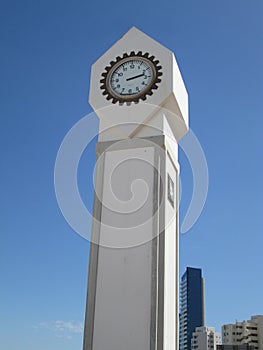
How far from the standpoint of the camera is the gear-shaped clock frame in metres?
13.7

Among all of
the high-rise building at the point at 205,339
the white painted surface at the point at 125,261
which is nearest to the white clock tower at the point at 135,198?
the white painted surface at the point at 125,261

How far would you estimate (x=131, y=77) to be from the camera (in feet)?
46.5

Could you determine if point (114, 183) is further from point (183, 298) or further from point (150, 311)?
point (183, 298)

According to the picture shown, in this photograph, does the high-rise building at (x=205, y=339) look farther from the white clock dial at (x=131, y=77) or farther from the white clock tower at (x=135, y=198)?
the white clock dial at (x=131, y=77)

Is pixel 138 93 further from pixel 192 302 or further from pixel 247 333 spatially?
pixel 192 302

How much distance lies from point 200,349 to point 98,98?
48.4 m

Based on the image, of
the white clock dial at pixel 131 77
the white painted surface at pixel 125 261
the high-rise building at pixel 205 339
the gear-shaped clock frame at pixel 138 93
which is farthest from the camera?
the high-rise building at pixel 205 339

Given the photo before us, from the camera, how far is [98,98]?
46.6 feet

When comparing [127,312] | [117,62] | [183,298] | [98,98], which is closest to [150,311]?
[127,312]

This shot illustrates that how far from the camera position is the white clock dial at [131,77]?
547 inches

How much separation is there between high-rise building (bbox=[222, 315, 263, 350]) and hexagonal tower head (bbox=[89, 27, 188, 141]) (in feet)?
130

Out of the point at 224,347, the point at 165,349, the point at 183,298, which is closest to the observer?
the point at 165,349

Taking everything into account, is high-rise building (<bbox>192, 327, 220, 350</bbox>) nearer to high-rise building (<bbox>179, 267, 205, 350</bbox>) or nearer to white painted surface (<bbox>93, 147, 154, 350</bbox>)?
white painted surface (<bbox>93, 147, 154, 350</bbox>)

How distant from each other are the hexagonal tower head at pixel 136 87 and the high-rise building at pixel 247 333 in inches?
1556
